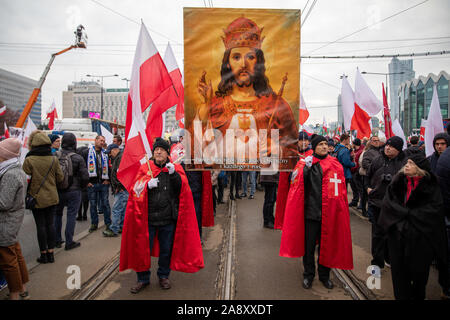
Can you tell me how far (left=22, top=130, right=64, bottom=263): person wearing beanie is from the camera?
467cm

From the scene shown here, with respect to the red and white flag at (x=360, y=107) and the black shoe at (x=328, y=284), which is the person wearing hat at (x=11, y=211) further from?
the red and white flag at (x=360, y=107)

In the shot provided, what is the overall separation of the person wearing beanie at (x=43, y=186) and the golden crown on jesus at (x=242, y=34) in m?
3.45

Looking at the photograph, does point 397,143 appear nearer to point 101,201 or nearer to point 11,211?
point 11,211

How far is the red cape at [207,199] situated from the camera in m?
5.90

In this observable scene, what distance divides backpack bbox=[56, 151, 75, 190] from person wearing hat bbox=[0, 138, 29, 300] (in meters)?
1.67

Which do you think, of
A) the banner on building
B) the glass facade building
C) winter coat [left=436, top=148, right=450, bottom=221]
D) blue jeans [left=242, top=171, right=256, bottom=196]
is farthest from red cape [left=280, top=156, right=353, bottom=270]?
the glass facade building

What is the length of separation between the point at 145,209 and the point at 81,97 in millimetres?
107509

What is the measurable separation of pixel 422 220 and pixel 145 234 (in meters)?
3.37

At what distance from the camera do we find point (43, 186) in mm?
4695

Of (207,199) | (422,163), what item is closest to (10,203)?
(207,199)

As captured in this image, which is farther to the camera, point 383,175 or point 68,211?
point 68,211

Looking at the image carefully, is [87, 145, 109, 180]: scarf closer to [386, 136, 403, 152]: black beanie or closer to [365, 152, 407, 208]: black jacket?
[365, 152, 407, 208]: black jacket
